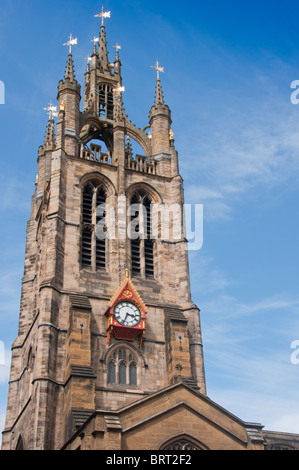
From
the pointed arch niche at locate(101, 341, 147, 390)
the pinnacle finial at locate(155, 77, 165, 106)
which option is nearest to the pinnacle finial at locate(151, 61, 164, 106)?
the pinnacle finial at locate(155, 77, 165, 106)

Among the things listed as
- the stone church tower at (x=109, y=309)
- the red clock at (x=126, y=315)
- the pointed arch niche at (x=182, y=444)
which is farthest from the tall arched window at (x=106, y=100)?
the pointed arch niche at (x=182, y=444)

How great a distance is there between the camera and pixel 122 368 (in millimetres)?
35156

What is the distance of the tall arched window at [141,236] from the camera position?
1586 inches

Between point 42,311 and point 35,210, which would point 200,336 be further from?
point 35,210

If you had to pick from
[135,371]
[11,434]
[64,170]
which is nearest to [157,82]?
[64,170]

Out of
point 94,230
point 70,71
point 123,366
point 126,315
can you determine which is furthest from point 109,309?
point 70,71

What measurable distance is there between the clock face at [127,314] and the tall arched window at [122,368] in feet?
4.91

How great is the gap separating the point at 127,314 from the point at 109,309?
1.10 meters

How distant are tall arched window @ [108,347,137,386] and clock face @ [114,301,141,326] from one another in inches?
59.0

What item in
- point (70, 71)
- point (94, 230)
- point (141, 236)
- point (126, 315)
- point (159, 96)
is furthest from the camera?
point (159, 96)

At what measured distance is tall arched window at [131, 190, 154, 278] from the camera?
40.3m

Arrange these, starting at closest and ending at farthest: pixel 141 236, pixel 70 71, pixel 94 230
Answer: pixel 94 230 < pixel 141 236 < pixel 70 71

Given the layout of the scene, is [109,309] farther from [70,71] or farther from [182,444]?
[70,71]
